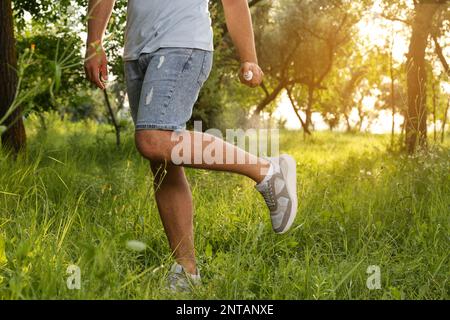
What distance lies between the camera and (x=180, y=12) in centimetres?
290

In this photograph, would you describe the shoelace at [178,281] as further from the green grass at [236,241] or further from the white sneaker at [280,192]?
the white sneaker at [280,192]

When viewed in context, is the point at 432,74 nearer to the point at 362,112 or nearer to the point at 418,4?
the point at 418,4

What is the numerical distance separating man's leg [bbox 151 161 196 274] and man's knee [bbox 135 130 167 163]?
20cm

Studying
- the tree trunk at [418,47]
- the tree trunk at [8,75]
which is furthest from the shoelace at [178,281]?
the tree trunk at [418,47]

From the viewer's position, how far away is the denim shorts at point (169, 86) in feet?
9.16

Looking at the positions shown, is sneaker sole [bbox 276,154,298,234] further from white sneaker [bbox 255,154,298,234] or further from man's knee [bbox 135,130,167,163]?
man's knee [bbox 135,130,167,163]

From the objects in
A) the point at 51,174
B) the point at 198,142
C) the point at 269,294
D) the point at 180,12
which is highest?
the point at 180,12

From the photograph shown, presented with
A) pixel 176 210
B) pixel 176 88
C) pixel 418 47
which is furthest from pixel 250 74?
pixel 418 47

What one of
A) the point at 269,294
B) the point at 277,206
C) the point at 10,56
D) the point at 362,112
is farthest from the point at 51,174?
the point at 362,112

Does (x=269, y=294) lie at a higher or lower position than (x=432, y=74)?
lower

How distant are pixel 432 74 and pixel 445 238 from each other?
32.3 feet

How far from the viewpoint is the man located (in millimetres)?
2807

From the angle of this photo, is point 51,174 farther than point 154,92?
Yes

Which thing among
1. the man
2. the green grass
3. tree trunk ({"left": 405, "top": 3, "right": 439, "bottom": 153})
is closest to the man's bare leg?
the man
